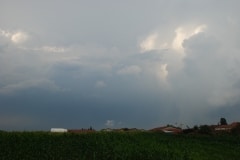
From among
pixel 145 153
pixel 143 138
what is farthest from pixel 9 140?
pixel 143 138

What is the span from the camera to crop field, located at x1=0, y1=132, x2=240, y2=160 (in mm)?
38594

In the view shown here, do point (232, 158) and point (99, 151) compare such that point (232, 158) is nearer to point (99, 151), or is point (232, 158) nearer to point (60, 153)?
point (99, 151)

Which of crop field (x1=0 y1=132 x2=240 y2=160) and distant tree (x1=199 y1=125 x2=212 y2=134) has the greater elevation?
distant tree (x1=199 y1=125 x2=212 y2=134)

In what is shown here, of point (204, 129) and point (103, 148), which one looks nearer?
point (103, 148)

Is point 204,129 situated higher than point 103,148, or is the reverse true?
point 204,129

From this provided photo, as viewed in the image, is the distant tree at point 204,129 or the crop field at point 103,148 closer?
the crop field at point 103,148

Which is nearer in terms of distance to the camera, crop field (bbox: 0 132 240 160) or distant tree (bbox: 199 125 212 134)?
crop field (bbox: 0 132 240 160)

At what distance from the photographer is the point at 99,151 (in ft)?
135

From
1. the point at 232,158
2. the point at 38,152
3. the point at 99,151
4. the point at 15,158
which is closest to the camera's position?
the point at 15,158

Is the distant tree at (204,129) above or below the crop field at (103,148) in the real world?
above

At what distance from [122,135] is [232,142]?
60.0 feet

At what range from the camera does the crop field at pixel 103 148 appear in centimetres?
3859

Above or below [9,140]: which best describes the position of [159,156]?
below

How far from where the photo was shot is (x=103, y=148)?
42.5m
